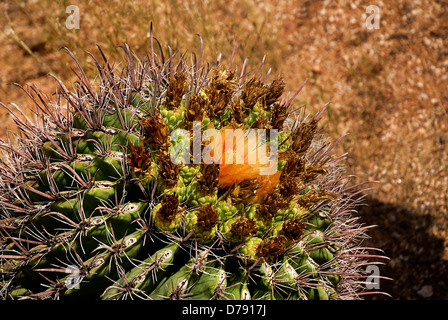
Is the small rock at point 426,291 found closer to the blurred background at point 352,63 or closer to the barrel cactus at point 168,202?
the blurred background at point 352,63

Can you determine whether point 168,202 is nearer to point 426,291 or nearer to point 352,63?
point 426,291

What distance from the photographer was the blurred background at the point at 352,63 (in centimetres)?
396

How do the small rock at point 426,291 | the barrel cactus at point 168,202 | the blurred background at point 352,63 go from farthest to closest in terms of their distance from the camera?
1. the blurred background at point 352,63
2. the small rock at point 426,291
3. the barrel cactus at point 168,202

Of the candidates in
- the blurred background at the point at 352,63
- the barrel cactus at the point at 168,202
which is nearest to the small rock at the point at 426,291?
the blurred background at the point at 352,63

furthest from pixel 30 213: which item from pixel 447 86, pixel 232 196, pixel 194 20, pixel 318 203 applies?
pixel 447 86

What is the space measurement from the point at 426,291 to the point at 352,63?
224cm

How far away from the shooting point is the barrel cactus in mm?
1852

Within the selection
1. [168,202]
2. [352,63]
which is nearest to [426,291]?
[352,63]

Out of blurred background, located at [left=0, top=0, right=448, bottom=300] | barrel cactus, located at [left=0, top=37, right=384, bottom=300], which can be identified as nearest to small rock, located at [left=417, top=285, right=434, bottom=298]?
blurred background, located at [left=0, top=0, right=448, bottom=300]

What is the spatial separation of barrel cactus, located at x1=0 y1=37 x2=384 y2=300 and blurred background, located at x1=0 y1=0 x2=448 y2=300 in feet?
5.96

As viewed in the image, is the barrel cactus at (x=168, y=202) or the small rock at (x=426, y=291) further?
the small rock at (x=426, y=291)

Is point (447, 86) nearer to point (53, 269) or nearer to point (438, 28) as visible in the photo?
point (438, 28)

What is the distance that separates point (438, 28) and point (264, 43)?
1.81 metres

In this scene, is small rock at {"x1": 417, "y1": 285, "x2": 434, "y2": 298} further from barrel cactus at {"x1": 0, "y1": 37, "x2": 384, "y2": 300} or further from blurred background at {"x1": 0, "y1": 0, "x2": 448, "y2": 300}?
barrel cactus at {"x1": 0, "y1": 37, "x2": 384, "y2": 300}
